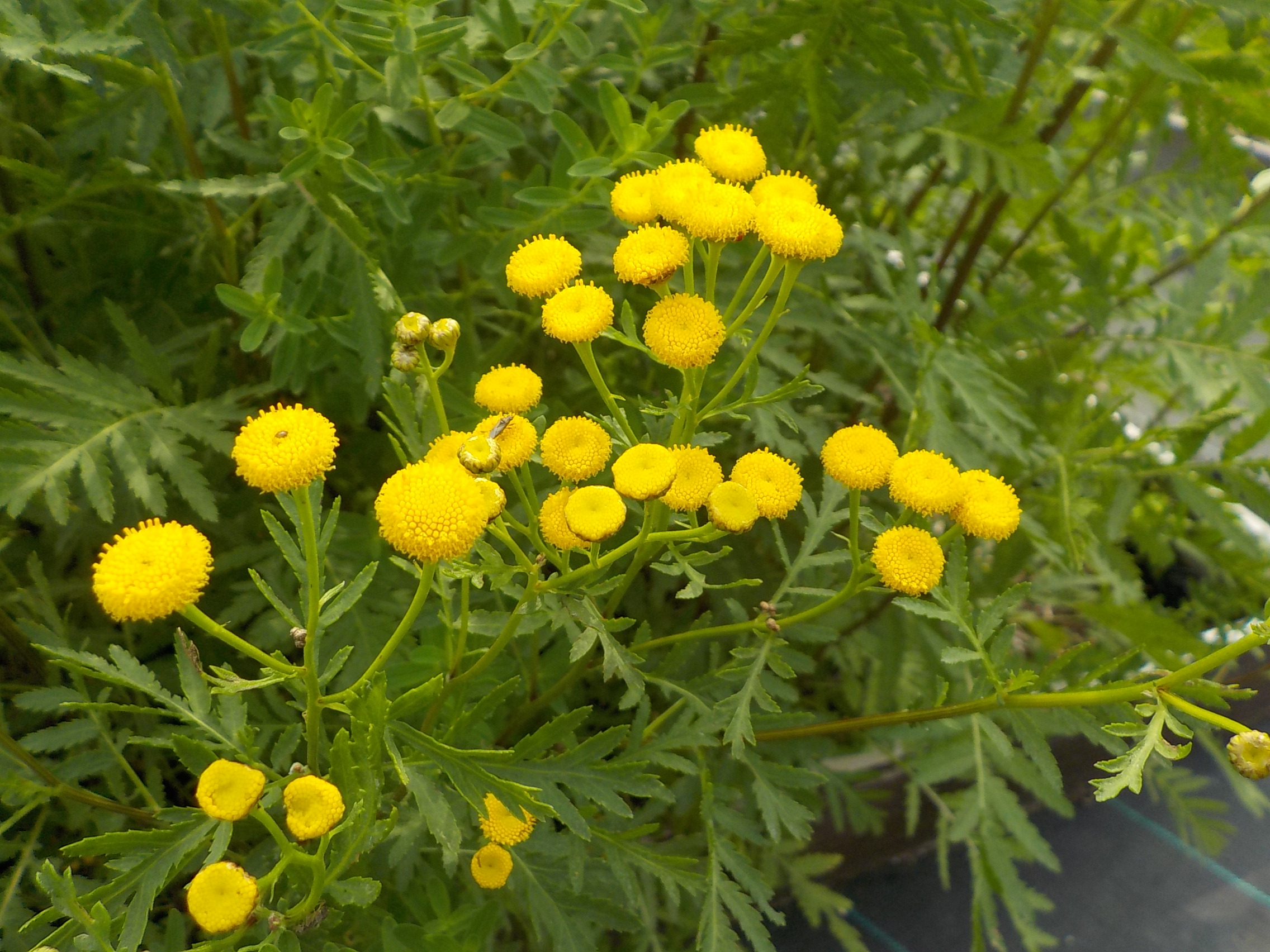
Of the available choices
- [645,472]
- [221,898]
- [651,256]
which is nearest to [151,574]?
[221,898]

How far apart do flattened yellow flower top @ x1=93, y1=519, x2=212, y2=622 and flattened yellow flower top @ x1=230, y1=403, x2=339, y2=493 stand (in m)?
0.06

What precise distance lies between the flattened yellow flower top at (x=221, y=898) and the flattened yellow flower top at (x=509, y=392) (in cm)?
37

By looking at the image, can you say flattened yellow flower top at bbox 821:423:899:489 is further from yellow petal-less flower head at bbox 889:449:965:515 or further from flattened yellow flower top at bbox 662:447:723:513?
flattened yellow flower top at bbox 662:447:723:513

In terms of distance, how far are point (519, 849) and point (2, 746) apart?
19.3 inches

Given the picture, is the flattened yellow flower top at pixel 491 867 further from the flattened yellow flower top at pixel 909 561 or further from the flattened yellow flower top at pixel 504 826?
the flattened yellow flower top at pixel 909 561

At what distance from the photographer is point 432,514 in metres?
0.57

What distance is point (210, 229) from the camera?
106 cm

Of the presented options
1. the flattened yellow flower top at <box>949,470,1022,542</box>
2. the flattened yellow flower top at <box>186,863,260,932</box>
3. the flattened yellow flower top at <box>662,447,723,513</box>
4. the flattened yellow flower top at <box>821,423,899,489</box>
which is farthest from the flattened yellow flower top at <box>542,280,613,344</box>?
the flattened yellow flower top at <box>186,863,260,932</box>

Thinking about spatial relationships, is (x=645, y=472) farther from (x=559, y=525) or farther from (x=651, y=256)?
(x=651, y=256)

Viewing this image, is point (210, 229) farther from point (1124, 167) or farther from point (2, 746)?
point (1124, 167)

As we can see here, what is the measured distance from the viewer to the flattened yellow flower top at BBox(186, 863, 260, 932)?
0.56 meters

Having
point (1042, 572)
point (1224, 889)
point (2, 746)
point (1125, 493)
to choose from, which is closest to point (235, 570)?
point (2, 746)

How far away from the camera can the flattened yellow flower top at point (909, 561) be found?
71 centimetres

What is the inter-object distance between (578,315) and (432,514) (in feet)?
0.75
